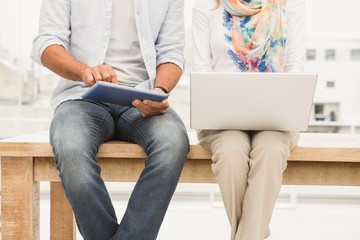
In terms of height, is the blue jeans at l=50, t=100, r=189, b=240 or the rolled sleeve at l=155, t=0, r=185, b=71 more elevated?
the rolled sleeve at l=155, t=0, r=185, b=71

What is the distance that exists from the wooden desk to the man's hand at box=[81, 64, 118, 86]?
0.67 ft

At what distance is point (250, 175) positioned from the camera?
144 centimetres

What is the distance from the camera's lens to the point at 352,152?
1542mm

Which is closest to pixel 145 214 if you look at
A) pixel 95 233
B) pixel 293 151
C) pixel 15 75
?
pixel 95 233

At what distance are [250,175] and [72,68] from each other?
60 cm

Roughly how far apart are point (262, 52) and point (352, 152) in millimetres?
434

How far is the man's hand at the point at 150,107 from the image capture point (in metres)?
1.46

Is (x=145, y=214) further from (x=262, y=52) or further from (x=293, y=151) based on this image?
(x=262, y=52)

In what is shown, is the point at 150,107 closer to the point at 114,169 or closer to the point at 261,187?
the point at 114,169

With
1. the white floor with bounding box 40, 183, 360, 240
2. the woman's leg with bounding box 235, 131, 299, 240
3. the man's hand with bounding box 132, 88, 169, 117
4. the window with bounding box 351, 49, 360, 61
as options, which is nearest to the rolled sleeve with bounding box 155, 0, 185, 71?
the man's hand with bounding box 132, 88, 169, 117

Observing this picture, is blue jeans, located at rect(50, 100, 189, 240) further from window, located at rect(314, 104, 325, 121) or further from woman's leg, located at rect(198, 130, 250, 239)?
window, located at rect(314, 104, 325, 121)

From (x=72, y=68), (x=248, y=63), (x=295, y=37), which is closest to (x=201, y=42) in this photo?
(x=248, y=63)

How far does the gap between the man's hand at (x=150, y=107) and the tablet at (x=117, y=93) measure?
4 centimetres

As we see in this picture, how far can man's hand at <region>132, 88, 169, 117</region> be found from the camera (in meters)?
1.46
